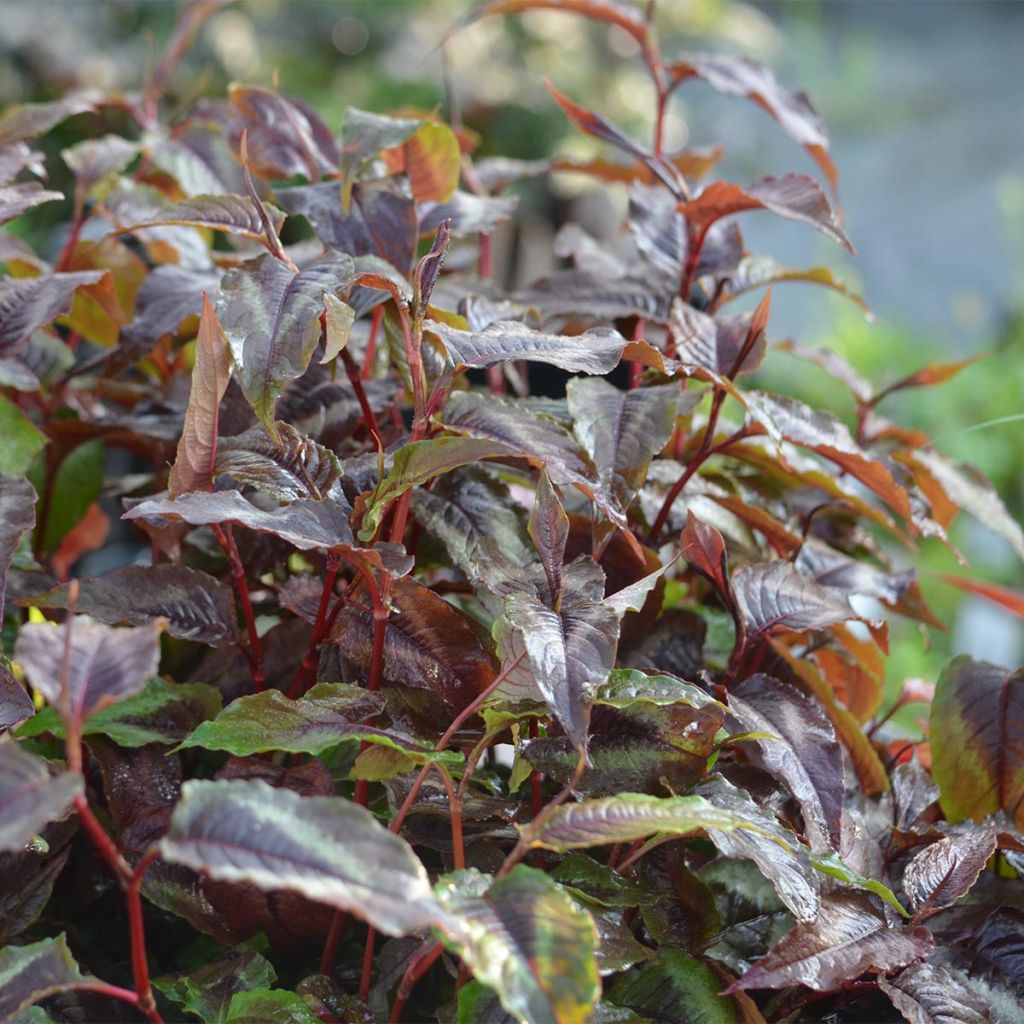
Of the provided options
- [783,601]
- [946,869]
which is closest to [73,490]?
[783,601]

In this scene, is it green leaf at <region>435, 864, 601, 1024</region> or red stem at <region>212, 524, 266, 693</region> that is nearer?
green leaf at <region>435, 864, 601, 1024</region>

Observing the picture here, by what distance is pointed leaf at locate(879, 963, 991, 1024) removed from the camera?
1.80ft

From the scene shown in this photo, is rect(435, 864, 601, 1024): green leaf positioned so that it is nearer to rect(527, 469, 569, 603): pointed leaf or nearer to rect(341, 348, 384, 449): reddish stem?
rect(527, 469, 569, 603): pointed leaf

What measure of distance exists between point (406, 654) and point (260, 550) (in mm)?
186

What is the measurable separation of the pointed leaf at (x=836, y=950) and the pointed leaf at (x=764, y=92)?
22.1 inches

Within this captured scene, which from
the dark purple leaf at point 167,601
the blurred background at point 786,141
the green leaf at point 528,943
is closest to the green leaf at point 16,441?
the dark purple leaf at point 167,601

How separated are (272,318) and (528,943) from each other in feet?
1.13

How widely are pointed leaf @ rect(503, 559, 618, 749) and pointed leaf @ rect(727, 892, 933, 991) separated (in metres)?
0.16

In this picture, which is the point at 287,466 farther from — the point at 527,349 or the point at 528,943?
the point at 528,943

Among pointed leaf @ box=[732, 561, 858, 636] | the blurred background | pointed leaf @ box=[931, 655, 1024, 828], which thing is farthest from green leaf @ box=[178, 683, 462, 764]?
the blurred background

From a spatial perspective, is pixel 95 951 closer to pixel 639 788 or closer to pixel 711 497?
pixel 639 788

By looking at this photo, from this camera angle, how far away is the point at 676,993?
587mm

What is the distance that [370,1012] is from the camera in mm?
589

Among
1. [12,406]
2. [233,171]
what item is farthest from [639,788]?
[233,171]
